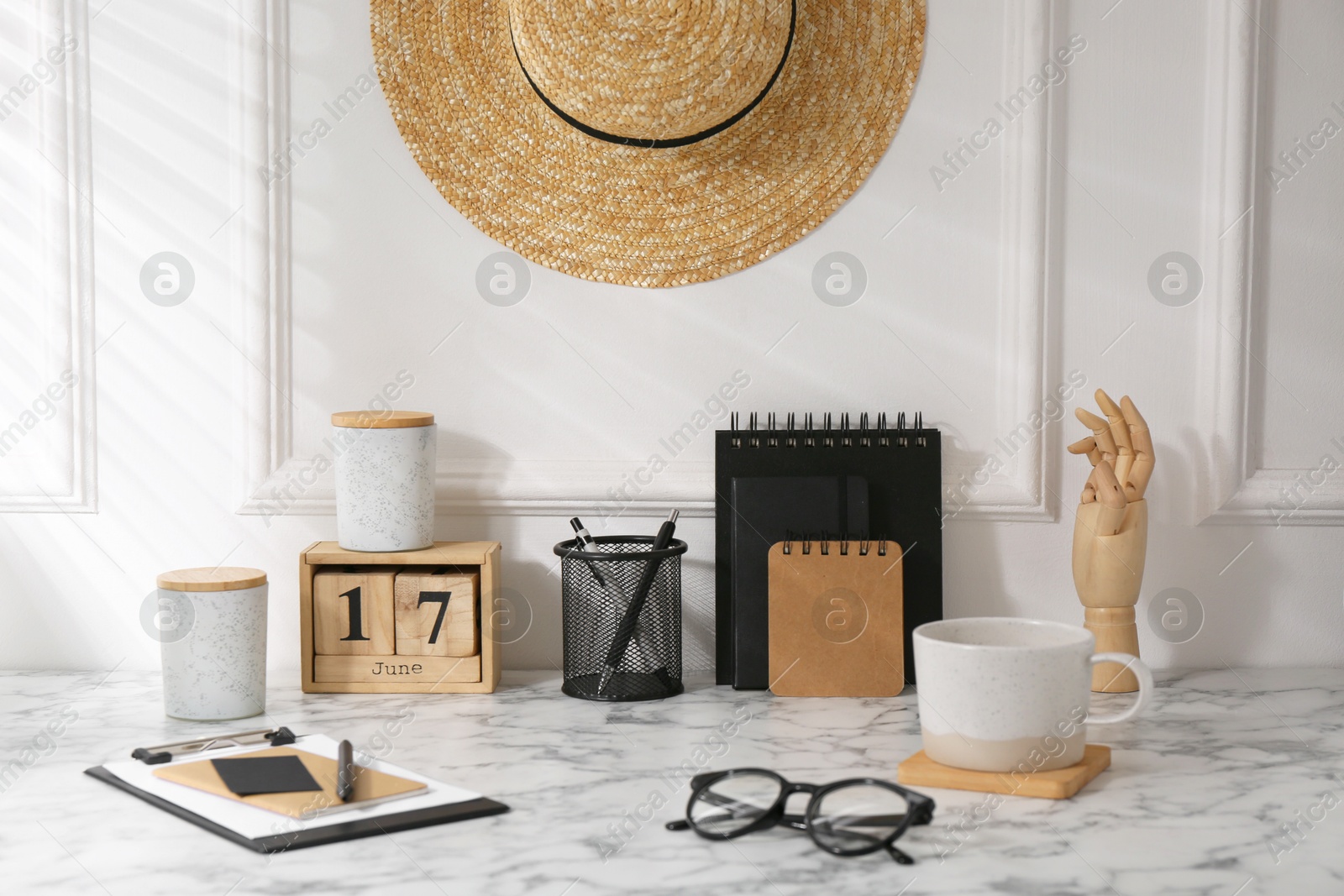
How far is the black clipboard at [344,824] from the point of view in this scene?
0.76 metres

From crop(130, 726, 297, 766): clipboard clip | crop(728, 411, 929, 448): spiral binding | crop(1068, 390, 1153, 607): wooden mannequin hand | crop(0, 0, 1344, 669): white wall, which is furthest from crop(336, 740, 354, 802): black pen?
crop(1068, 390, 1153, 607): wooden mannequin hand

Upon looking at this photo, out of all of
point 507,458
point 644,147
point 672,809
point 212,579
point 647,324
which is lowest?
point 672,809

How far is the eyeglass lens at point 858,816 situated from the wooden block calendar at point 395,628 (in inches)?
18.6

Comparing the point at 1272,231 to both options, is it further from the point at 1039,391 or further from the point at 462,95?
the point at 462,95

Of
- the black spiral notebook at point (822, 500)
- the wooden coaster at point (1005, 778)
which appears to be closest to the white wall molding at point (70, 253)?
the black spiral notebook at point (822, 500)

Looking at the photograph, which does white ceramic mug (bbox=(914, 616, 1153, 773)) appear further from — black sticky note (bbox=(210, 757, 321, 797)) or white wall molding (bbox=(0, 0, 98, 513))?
white wall molding (bbox=(0, 0, 98, 513))

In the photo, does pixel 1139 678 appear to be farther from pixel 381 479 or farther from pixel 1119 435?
pixel 381 479

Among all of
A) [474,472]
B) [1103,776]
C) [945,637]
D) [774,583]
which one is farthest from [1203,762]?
[474,472]

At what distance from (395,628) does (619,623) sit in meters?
0.23

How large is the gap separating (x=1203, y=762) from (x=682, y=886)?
0.48 metres

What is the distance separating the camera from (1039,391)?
4.23 feet

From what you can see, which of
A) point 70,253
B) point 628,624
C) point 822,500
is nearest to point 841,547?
point 822,500

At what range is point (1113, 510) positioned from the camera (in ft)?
3.87

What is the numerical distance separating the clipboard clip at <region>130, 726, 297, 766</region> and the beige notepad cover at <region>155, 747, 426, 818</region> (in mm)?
43
